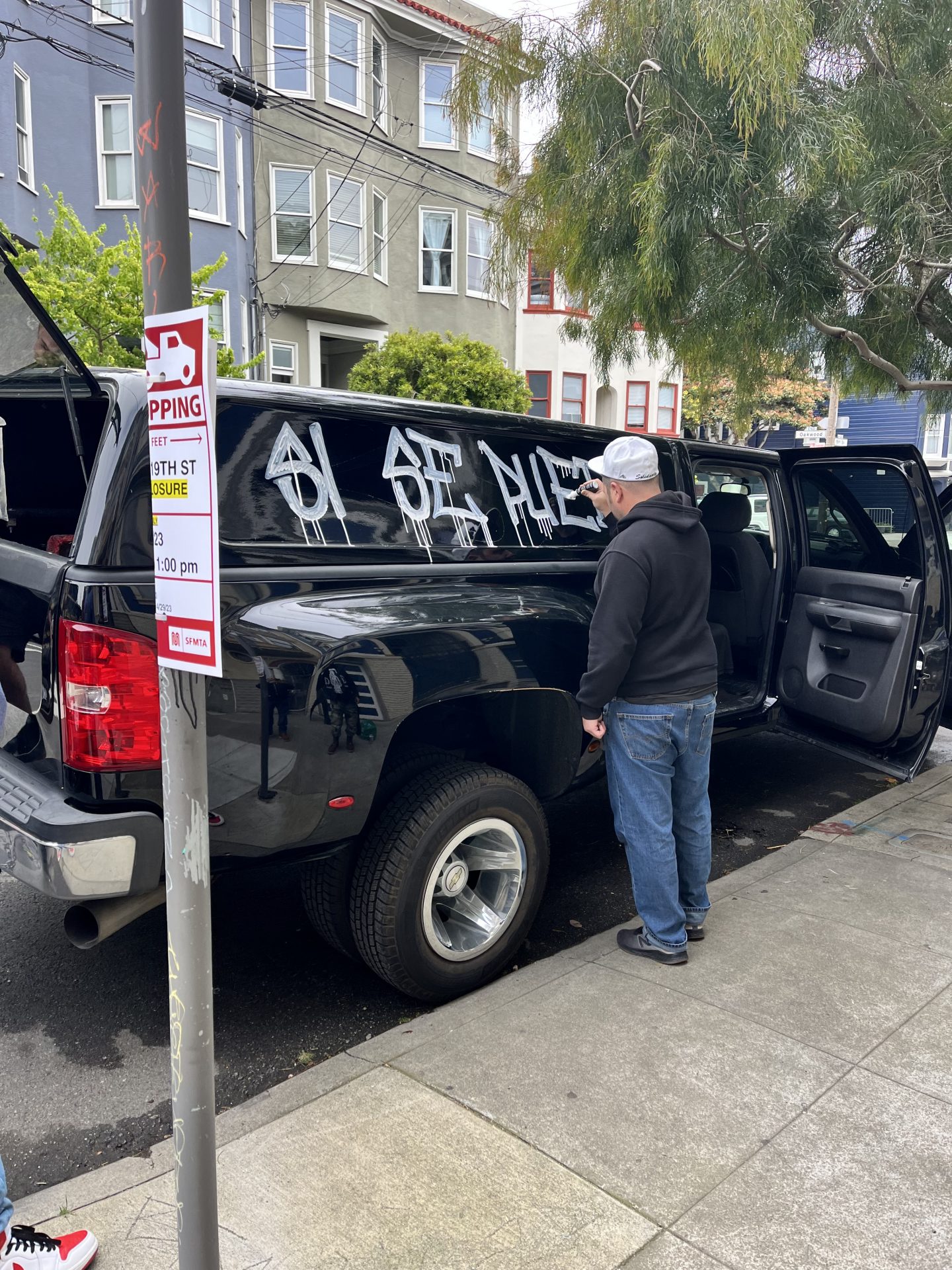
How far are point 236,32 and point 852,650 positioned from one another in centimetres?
1680

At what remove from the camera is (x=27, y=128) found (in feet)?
48.6

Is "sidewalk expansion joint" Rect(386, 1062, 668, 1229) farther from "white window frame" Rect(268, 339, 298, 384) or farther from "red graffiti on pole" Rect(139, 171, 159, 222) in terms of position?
"white window frame" Rect(268, 339, 298, 384)

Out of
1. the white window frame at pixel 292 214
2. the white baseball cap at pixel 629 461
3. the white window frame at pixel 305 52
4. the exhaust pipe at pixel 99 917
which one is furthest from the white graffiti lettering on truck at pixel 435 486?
the white window frame at pixel 305 52

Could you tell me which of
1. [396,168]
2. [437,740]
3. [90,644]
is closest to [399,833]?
[437,740]

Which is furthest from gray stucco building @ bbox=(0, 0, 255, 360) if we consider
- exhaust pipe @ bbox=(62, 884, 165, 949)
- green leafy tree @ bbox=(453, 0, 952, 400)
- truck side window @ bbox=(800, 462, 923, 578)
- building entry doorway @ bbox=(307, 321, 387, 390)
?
exhaust pipe @ bbox=(62, 884, 165, 949)

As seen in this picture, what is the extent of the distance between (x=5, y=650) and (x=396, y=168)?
19997 mm

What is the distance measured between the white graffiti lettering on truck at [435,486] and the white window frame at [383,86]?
1792 cm

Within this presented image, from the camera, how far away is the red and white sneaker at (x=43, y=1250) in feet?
6.89

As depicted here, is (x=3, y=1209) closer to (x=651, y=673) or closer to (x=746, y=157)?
(x=651, y=673)

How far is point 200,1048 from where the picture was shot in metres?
1.83

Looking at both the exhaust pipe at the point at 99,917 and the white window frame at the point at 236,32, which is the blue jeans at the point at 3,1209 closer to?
the exhaust pipe at the point at 99,917

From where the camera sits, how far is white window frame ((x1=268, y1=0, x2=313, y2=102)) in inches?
712

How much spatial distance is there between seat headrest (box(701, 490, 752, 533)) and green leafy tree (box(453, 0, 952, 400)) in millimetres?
1564

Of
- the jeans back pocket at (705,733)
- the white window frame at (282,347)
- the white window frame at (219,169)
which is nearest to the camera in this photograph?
the jeans back pocket at (705,733)
